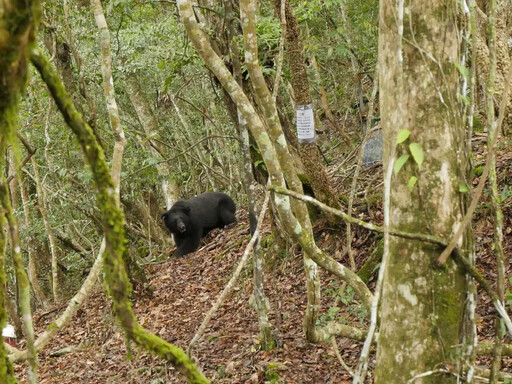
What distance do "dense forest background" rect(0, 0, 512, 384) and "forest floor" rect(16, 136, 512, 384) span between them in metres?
0.04

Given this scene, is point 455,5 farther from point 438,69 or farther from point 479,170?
point 479,170

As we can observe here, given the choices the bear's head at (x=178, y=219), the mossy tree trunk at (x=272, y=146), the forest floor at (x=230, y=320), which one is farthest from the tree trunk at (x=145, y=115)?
the mossy tree trunk at (x=272, y=146)

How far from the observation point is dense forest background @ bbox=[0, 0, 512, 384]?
261cm

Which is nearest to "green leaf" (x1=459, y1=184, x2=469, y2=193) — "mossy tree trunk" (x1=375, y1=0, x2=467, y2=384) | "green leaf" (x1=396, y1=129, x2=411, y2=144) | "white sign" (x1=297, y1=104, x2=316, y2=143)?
"mossy tree trunk" (x1=375, y1=0, x2=467, y2=384)

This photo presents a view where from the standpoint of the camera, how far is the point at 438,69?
2.62 meters

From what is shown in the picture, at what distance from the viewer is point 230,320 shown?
25.2 ft

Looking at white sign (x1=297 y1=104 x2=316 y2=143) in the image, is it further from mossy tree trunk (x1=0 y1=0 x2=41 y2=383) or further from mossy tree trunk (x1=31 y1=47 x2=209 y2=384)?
mossy tree trunk (x1=0 y1=0 x2=41 y2=383)

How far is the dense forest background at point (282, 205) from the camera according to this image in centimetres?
261

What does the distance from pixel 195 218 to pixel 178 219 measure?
39 cm

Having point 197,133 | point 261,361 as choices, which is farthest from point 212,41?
point 197,133

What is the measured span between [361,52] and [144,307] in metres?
7.58

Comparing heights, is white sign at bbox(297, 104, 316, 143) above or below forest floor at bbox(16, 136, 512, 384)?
above

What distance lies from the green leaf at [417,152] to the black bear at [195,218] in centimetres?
853

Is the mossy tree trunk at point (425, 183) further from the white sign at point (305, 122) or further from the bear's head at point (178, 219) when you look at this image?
the bear's head at point (178, 219)
